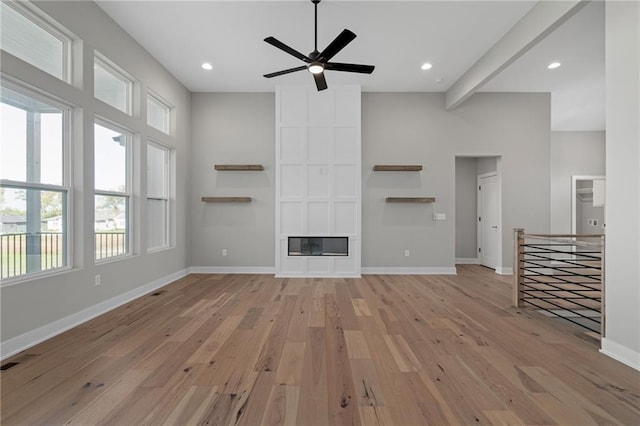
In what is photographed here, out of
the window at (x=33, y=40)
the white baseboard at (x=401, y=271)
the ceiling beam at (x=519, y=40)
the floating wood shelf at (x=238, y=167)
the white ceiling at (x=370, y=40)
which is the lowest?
the white baseboard at (x=401, y=271)

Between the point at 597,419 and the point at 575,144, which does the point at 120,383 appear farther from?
the point at 575,144

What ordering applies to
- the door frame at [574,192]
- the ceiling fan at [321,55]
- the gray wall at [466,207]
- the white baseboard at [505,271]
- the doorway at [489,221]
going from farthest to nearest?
the door frame at [574,192], the gray wall at [466,207], the doorway at [489,221], the white baseboard at [505,271], the ceiling fan at [321,55]

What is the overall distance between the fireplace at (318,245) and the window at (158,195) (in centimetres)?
219

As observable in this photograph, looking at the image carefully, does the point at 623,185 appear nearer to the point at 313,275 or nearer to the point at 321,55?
the point at 321,55

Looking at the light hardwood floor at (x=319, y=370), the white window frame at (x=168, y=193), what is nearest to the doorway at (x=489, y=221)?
the light hardwood floor at (x=319, y=370)

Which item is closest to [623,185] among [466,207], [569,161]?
[466,207]

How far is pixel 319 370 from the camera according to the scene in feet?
6.70

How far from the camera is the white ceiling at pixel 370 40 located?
3.18 meters

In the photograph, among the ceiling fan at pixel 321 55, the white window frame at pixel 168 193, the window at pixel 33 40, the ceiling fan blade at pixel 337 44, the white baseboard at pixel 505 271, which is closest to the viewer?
the window at pixel 33 40

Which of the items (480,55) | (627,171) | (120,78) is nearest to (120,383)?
(120,78)

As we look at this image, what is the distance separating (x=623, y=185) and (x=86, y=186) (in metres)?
4.98

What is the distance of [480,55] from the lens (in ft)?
13.5

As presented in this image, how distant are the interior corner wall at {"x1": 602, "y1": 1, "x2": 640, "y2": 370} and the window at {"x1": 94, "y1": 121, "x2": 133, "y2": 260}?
5.07 metres

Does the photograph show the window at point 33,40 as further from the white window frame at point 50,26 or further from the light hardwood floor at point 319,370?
the light hardwood floor at point 319,370
